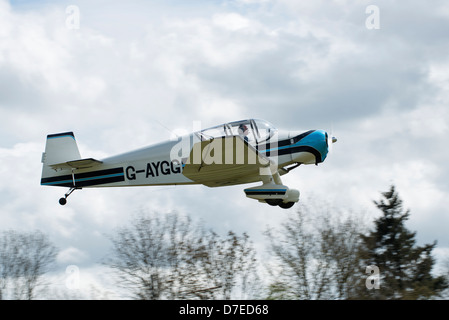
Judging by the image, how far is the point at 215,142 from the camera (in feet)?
41.1

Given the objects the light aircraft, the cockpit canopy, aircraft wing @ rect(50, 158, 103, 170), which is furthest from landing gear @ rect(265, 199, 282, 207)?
aircraft wing @ rect(50, 158, 103, 170)

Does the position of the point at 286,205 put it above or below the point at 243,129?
below

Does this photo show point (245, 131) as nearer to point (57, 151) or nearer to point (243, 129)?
point (243, 129)

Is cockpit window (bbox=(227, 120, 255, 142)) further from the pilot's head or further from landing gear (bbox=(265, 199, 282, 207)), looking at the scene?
landing gear (bbox=(265, 199, 282, 207))

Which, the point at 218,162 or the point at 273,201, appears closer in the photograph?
the point at 218,162

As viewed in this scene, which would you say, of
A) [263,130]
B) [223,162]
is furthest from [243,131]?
[223,162]

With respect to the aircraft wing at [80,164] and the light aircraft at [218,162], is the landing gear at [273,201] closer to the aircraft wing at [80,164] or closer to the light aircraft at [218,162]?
the light aircraft at [218,162]

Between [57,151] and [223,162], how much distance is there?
18.2 feet

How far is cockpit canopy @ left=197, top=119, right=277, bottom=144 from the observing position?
13.9 m

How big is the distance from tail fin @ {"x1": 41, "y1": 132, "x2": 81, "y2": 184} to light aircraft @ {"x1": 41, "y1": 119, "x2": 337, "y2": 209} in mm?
203

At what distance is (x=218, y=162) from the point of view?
13.4 meters

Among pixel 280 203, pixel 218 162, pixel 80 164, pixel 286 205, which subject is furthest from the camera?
pixel 80 164

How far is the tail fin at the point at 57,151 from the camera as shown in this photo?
16.2m
